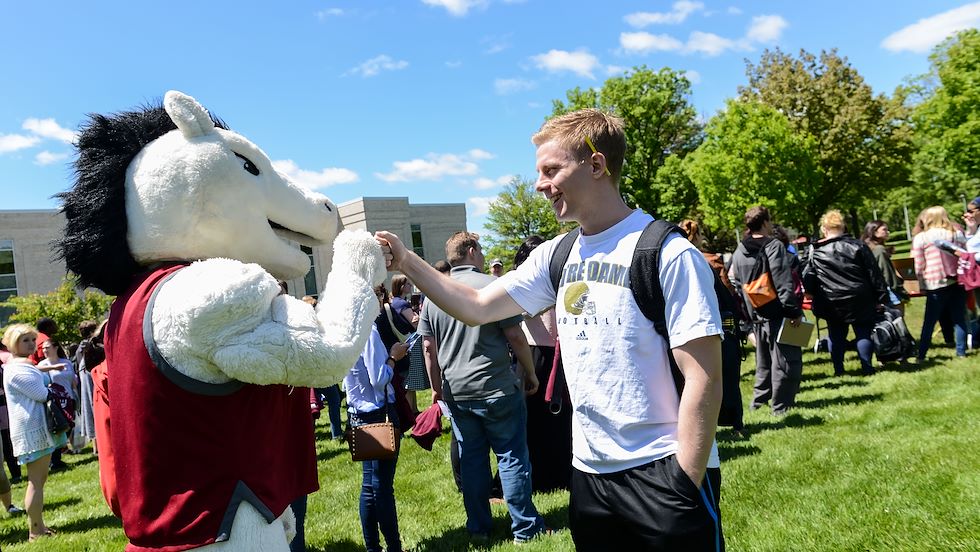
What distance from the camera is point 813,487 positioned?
464 cm

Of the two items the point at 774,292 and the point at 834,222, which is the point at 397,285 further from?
the point at 834,222

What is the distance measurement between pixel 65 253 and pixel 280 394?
0.89 meters

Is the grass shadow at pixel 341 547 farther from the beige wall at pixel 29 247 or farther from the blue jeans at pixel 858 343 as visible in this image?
the beige wall at pixel 29 247

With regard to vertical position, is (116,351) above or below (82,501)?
above

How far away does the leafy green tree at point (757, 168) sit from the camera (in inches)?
1150

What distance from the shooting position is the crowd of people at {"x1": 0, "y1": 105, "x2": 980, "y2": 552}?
6.61ft

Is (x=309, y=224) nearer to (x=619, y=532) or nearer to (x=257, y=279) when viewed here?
(x=257, y=279)

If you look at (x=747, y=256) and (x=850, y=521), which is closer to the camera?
→ (x=850, y=521)

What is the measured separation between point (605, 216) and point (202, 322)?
1.33 m

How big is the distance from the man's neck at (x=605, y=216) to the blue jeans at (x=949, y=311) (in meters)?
8.37

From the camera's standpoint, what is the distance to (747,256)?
7172 millimetres

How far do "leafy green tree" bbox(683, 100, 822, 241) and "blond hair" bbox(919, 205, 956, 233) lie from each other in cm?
2113

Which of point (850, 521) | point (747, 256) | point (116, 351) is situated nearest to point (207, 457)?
point (116, 351)

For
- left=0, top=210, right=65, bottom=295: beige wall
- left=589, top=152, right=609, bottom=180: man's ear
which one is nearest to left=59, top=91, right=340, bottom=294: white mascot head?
left=589, top=152, right=609, bottom=180: man's ear
